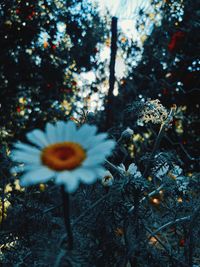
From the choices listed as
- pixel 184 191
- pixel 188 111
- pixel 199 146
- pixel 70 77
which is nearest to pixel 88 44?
pixel 70 77

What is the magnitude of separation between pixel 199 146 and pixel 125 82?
1.41m

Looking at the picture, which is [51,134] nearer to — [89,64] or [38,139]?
[38,139]

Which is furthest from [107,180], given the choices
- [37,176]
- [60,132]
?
[37,176]

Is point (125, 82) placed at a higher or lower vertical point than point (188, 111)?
higher

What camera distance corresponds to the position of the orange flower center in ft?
1.53

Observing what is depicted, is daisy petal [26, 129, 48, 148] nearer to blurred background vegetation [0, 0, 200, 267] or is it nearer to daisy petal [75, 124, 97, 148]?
daisy petal [75, 124, 97, 148]

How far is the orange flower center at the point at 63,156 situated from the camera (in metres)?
0.47

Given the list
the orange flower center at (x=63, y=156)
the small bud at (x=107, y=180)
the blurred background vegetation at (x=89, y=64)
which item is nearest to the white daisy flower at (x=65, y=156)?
the orange flower center at (x=63, y=156)

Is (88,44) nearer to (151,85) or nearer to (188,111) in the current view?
(151,85)

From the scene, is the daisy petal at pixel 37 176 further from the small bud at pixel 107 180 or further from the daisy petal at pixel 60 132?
the small bud at pixel 107 180

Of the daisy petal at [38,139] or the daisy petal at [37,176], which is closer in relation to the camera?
the daisy petal at [37,176]

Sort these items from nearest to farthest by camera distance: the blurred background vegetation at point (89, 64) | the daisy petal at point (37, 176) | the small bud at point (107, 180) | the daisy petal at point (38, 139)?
1. the daisy petal at point (37, 176)
2. the daisy petal at point (38, 139)
3. the small bud at point (107, 180)
4. the blurred background vegetation at point (89, 64)

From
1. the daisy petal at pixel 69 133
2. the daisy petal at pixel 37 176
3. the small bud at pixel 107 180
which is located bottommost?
the daisy petal at pixel 37 176

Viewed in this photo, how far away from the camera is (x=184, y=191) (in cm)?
104
